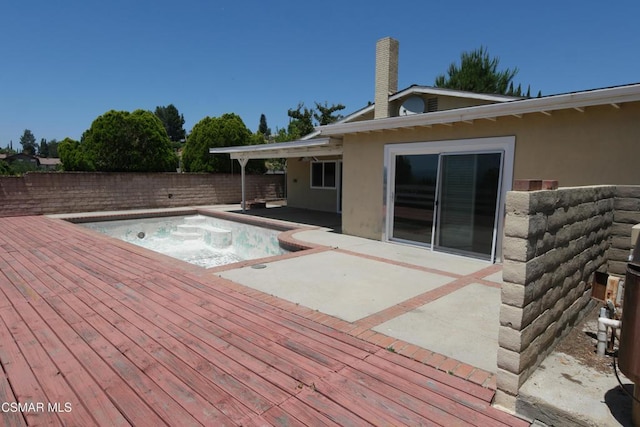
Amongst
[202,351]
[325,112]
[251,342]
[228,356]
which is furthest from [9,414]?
[325,112]

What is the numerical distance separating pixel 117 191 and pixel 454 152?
13.8m

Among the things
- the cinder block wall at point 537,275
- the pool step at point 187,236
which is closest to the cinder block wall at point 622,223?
the cinder block wall at point 537,275

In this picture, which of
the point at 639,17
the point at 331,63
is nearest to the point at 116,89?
the point at 331,63

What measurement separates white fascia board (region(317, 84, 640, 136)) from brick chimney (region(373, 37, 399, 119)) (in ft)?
12.1

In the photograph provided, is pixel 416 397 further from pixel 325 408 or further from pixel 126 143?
pixel 126 143

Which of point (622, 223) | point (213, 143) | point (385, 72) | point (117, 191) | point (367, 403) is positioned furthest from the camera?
point (213, 143)

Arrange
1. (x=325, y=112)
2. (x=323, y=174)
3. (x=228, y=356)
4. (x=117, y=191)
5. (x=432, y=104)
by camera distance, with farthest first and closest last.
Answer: (x=325, y=112), (x=323, y=174), (x=117, y=191), (x=432, y=104), (x=228, y=356)

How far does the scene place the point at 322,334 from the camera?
333 centimetres

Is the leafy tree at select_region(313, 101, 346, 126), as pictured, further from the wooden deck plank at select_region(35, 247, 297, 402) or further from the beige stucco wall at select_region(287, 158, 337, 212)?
the wooden deck plank at select_region(35, 247, 297, 402)

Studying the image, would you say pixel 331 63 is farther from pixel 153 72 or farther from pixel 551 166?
pixel 551 166

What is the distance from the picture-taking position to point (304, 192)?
52.0ft

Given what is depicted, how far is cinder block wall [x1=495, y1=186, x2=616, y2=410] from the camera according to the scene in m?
2.25

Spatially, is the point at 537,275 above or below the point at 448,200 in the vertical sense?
below

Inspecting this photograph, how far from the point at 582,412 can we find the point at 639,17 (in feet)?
79.2
